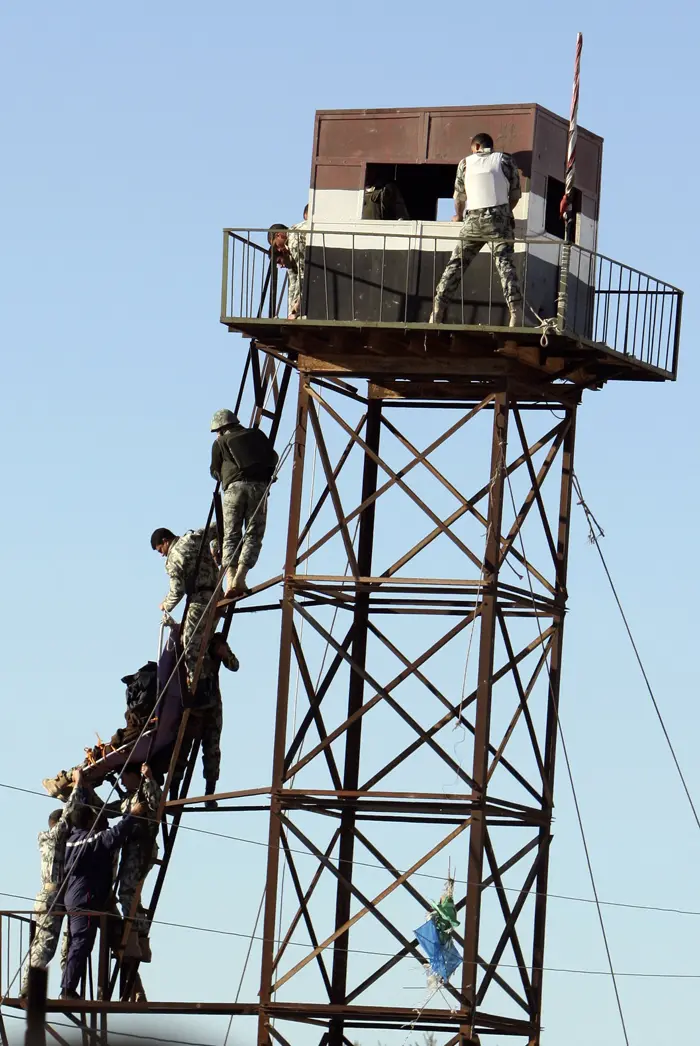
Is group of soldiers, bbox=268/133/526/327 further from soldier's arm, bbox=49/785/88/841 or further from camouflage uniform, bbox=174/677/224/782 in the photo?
soldier's arm, bbox=49/785/88/841

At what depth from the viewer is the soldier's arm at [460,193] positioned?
27922 mm

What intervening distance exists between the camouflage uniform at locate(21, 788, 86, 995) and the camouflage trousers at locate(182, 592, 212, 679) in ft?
7.33

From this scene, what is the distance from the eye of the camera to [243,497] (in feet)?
96.3

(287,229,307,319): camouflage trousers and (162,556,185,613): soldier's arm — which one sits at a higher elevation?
(287,229,307,319): camouflage trousers

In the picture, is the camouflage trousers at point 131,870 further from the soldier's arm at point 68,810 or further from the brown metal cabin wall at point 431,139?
the brown metal cabin wall at point 431,139

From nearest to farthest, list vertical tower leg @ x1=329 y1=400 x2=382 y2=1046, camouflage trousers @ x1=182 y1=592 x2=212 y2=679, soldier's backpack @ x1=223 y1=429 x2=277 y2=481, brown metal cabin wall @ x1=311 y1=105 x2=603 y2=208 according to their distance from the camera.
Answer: brown metal cabin wall @ x1=311 y1=105 x2=603 y2=208
soldier's backpack @ x1=223 y1=429 x2=277 y2=481
camouflage trousers @ x1=182 y1=592 x2=212 y2=679
vertical tower leg @ x1=329 y1=400 x2=382 y2=1046

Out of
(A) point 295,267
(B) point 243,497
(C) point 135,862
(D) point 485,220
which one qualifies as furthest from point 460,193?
(C) point 135,862

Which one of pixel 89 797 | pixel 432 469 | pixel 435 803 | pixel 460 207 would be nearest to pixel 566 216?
pixel 460 207

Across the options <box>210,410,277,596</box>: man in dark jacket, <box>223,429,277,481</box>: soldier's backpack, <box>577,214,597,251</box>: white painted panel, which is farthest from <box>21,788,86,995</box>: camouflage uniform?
<box>577,214,597,251</box>: white painted panel

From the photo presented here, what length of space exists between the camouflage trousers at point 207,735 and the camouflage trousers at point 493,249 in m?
5.52

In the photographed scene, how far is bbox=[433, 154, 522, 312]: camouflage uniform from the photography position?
27656 mm

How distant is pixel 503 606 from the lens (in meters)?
29.4

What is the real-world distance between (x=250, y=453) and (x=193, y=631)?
214 cm

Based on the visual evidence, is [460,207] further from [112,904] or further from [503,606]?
[112,904]
